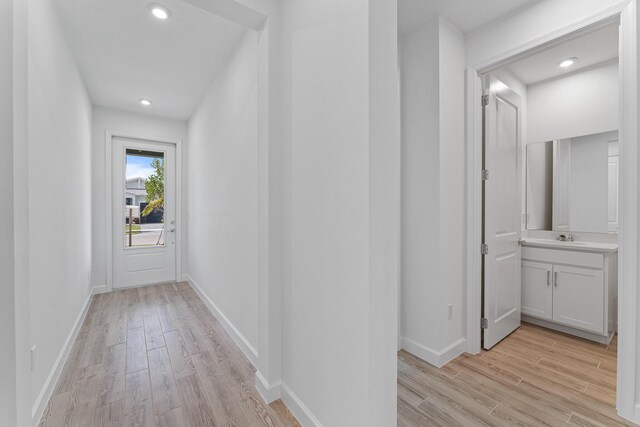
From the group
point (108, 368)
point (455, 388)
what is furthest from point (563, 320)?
point (108, 368)

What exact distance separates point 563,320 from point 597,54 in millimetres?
2636

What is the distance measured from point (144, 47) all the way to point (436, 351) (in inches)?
143

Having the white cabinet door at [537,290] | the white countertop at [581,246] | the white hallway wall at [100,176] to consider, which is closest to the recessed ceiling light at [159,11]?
the white hallway wall at [100,176]

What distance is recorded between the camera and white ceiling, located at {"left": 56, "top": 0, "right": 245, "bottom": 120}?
207 centimetres

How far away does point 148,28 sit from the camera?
7.36 feet

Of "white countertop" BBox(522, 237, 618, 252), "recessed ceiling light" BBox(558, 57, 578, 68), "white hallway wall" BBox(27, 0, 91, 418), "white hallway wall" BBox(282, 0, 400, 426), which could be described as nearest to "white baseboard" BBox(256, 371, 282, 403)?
"white hallway wall" BBox(282, 0, 400, 426)

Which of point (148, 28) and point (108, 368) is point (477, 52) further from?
point (108, 368)

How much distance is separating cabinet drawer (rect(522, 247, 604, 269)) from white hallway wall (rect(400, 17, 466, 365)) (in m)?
1.18

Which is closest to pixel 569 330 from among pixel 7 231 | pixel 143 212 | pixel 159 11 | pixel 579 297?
pixel 579 297

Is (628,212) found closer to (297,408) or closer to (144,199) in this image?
(297,408)

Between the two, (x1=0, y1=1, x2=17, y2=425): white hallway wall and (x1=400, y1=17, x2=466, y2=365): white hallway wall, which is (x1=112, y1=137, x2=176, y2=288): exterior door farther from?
(x1=400, y1=17, x2=466, y2=365): white hallway wall

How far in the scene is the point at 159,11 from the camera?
204 centimetres

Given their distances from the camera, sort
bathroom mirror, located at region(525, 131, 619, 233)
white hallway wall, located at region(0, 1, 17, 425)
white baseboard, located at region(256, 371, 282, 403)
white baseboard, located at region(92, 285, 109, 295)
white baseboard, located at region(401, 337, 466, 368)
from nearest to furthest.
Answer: white hallway wall, located at region(0, 1, 17, 425)
white baseboard, located at region(256, 371, 282, 403)
white baseboard, located at region(401, 337, 466, 368)
bathroom mirror, located at region(525, 131, 619, 233)
white baseboard, located at region(92, 285, 109, 295)

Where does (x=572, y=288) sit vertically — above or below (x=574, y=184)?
below
